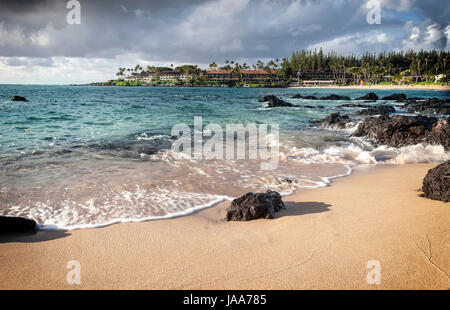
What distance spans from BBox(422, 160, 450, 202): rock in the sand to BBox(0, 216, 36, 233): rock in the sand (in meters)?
6.43

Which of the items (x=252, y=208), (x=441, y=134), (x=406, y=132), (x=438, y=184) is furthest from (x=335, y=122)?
(x=252, y=208)

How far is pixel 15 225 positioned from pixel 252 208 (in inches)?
135

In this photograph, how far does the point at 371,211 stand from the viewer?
4340 mm

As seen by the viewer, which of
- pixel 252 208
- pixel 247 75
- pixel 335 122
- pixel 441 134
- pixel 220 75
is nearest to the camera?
pixel 252 208

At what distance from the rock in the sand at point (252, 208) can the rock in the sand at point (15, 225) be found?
114 inches

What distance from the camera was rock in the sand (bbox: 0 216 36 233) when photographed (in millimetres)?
3811

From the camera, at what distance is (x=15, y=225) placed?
3.87 m

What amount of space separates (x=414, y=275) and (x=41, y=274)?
382 centimetres

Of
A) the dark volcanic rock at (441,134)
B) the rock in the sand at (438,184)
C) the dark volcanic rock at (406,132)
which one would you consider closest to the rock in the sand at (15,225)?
the rock in the sand at (438,184)

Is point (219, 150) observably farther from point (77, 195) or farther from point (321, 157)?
point (77, 195)

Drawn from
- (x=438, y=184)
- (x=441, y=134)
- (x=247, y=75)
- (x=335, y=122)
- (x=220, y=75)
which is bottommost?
(x=438, y=184)

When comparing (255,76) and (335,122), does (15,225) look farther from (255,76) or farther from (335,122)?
(255,76)
